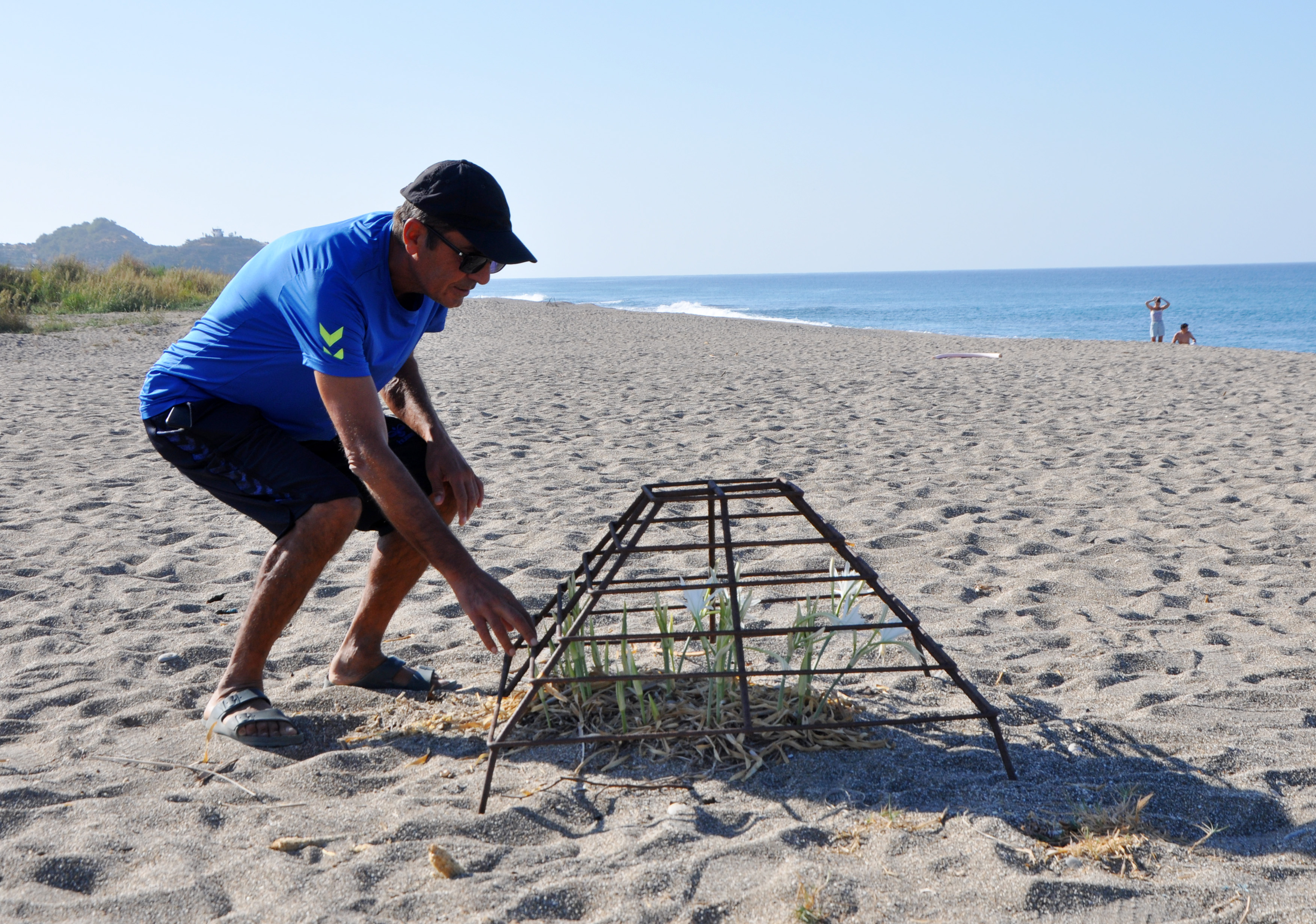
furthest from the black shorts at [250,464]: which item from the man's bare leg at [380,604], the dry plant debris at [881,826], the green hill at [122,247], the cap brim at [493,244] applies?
the green hill at [122,247]

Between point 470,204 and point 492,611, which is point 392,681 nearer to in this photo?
point 492,611

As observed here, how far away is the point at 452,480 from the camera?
9.64ft

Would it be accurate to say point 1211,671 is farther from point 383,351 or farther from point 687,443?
point 687,443

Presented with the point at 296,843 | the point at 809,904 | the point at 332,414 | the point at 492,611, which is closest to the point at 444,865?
the point at 296,843

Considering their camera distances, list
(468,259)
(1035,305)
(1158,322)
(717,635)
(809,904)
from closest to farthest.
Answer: (809,904), (717,635), (468,259), (1158,322), (1035,305)

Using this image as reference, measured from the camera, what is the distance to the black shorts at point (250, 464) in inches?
104

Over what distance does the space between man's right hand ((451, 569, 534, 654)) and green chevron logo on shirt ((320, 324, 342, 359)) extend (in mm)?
640

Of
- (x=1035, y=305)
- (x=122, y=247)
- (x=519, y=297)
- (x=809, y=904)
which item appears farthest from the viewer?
(x=122, y=247)

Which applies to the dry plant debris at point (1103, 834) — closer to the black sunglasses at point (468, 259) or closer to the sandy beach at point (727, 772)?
the sandy beach at point (727, 772)

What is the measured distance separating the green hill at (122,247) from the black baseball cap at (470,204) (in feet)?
246

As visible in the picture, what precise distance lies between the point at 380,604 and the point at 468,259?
1.13 metres

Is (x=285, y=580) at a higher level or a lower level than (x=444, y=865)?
higher

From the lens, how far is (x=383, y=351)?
2.69m

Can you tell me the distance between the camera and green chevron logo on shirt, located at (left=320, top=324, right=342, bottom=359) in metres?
2.35
